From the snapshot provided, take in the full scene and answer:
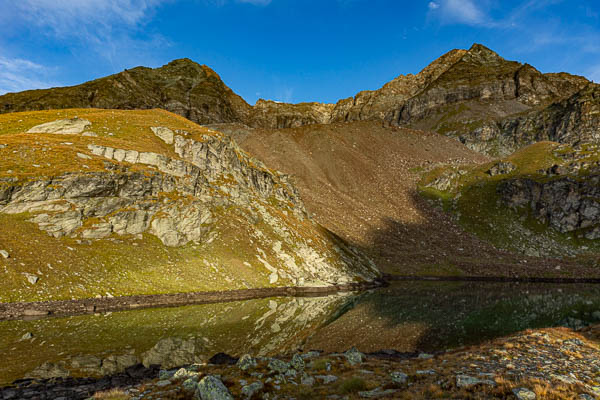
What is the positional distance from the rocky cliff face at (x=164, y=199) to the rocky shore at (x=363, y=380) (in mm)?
31394

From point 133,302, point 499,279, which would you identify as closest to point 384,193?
point 499,279

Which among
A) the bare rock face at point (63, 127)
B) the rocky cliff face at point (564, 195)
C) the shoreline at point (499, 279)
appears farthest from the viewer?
the rocky cliff face at point (564, 195)

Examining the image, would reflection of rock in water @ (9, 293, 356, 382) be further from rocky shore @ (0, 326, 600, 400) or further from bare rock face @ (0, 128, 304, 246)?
bare rock face @ (0, 128, 304, 246)

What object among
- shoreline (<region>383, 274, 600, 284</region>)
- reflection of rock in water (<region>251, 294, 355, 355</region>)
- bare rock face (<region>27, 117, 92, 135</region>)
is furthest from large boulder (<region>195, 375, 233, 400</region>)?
bare rock face (<region>27, 117, 92, 135</region>)

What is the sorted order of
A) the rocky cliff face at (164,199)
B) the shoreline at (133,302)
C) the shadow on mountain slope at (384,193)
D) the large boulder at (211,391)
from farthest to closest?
1. the shadow on mountain slope at (384,193)
2. the rocky cliff face at (164,199)
3. the shoreline at (133,302)
4. the large boulder at (211,391)

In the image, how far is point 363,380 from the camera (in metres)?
14.9

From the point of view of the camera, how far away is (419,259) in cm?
9819

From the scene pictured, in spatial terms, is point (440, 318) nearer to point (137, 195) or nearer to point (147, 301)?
point (147, 301)

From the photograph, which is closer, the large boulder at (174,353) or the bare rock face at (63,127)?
the large boulder at (174,353)

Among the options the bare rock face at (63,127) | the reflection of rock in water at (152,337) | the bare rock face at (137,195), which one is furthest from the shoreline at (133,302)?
the bare rock face at (63,127)

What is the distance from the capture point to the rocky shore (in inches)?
497

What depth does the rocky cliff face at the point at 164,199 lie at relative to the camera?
5275 centimetres

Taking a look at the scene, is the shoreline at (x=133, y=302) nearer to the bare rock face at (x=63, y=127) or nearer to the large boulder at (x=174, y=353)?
the large boulder at (x=174, y=353)

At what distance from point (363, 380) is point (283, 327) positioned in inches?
832
